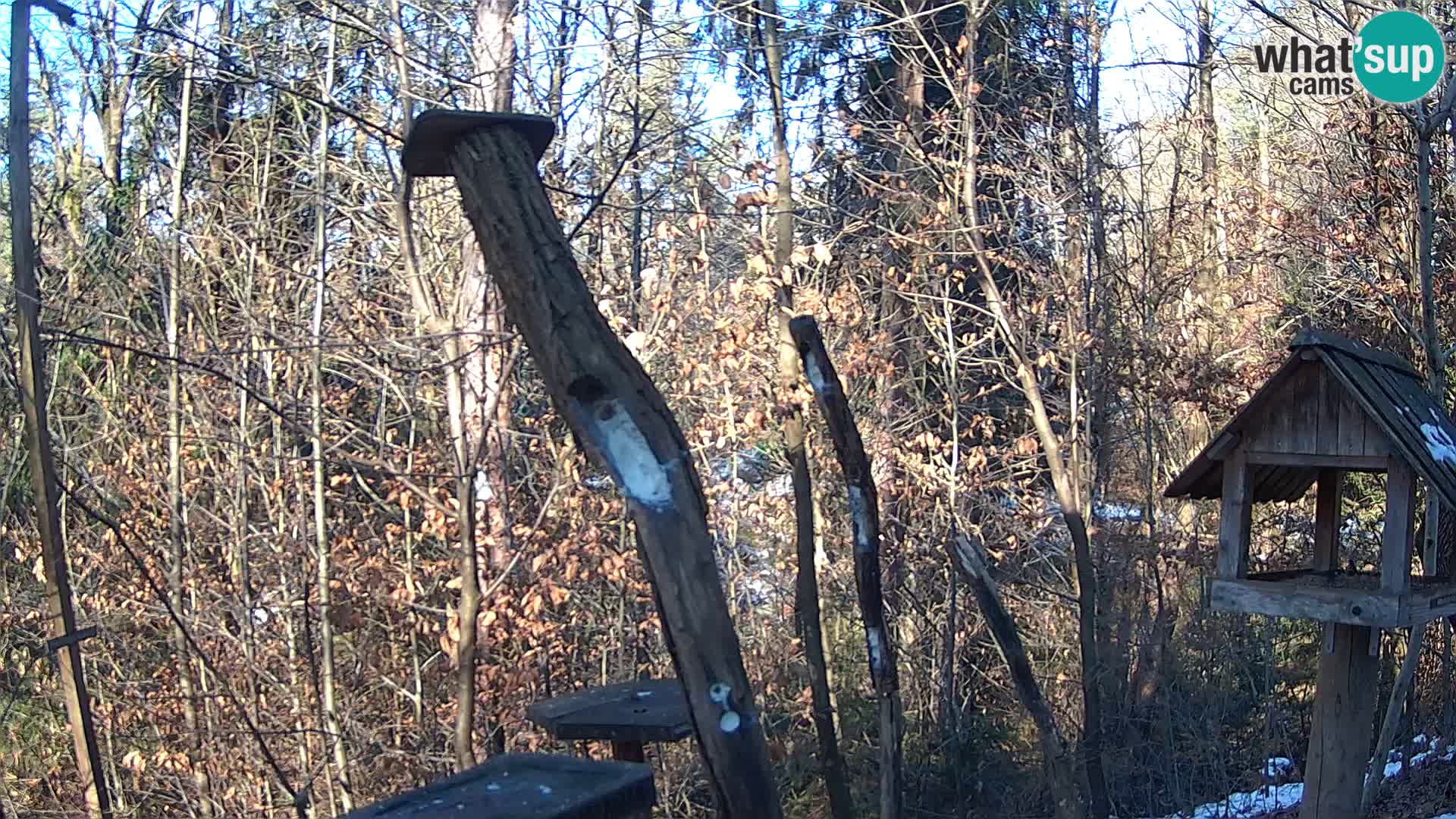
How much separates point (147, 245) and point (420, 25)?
10.3 feet

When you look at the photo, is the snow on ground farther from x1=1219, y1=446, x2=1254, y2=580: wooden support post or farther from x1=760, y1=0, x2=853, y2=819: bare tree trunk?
x1=1219, y1=446, x2=1254, y2=580: wooden support post

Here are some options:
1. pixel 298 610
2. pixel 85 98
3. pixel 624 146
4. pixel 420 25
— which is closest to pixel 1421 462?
pixel 624 146

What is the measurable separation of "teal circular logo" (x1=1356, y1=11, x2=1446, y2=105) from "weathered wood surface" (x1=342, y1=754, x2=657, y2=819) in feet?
21.6

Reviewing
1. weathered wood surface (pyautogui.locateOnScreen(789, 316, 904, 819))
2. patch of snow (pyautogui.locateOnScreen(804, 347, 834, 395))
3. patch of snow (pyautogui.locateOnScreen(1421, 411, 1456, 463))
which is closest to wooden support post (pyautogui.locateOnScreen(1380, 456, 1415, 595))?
patch of snow (pyautogui.locateOnScreen(1421, 411, 1456, 463))

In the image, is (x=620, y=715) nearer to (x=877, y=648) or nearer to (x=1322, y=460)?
(x=877, y=648)

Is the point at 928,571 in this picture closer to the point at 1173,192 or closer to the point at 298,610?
the point at 1173,192

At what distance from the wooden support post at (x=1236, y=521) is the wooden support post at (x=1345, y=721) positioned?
0.42 m

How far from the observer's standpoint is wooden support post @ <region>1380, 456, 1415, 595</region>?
4.02m

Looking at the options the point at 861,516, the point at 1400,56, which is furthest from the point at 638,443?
the point at 1400,56

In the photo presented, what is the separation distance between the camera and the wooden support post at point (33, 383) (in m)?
2.74

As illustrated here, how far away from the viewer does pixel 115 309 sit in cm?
800

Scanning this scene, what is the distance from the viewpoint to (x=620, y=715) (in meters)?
4.00

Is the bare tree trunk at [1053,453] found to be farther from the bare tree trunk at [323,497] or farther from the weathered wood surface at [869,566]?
→ the bare tree trunk at [323,497]

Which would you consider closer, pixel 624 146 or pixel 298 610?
pixel 624 146
